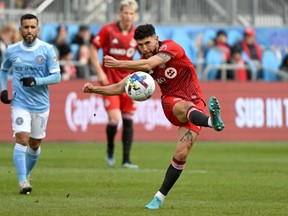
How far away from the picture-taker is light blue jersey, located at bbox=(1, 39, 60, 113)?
1327cm

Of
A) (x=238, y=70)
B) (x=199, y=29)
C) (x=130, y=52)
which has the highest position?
(x=130, y=52)

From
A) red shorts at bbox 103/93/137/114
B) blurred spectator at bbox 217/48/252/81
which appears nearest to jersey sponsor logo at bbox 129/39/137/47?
red shorts at bbox 103/93/137/114

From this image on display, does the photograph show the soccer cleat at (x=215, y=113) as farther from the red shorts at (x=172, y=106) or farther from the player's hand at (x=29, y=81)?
the player's hand at (x=29, y=81)

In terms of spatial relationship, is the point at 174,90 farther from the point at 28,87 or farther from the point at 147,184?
the point at 147,184

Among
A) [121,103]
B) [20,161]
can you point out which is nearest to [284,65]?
[121,103]

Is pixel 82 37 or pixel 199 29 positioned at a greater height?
pixel 82 37

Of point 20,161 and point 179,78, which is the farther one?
point 20,161

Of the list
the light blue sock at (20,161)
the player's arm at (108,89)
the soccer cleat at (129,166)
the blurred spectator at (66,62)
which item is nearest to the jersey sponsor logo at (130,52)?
the soccer cleat at (129,166)

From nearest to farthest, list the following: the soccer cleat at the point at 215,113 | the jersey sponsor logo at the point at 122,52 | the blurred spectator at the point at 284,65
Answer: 1. the soccer cleat at the point at 215,113
2. the jersey sponsor logo at the point at 122,52
3. the blurred spectator at the point at 284,65

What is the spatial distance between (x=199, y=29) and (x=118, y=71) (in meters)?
11.8

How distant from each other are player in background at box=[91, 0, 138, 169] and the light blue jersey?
382cm

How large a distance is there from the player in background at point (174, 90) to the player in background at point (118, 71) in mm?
5559

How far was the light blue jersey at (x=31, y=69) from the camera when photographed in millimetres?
13273

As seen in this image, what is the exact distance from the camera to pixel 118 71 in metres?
17.4
